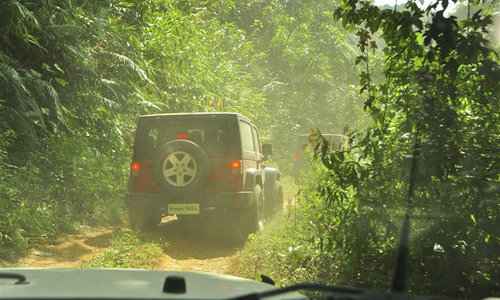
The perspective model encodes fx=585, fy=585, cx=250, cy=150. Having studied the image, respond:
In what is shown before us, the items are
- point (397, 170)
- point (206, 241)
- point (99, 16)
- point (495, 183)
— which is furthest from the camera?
point (99, 16)

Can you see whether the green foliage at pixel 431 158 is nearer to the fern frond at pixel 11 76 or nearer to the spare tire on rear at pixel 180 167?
the spare tire on rear at pixel 180 167

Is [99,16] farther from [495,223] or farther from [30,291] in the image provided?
[30,291]

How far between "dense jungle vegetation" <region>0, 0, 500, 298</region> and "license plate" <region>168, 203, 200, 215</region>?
111cm

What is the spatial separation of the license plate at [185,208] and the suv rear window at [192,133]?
830mm

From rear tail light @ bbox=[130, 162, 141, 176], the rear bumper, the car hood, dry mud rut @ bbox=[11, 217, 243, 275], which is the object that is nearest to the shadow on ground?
dry mud rut @ bbox=[11, 217, 243, 275]

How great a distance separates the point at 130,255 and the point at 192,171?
5.92 ft

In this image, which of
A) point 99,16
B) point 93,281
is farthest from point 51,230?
point 93,281

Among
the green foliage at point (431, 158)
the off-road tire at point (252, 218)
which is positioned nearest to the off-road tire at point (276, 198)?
the off-road tire at point (252, 218)

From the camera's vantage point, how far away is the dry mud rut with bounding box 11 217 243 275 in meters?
7.64

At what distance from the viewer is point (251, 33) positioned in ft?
98.4

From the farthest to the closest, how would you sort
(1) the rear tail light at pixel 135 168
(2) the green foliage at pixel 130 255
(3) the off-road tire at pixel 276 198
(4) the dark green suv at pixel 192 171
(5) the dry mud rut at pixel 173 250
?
(3) the off-road tire at pixel 276 198, (1) the rear tail light at pixel 135 168, (4) the dark green suv at pixel 192 171, (5) the dry mud rut at pixel 173 250, (2) the green foliage at pixel 130 255

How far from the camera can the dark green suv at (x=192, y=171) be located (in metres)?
8.88

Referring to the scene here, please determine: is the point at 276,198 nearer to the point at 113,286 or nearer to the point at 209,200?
the point at 209,200

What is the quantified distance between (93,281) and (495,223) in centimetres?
384
